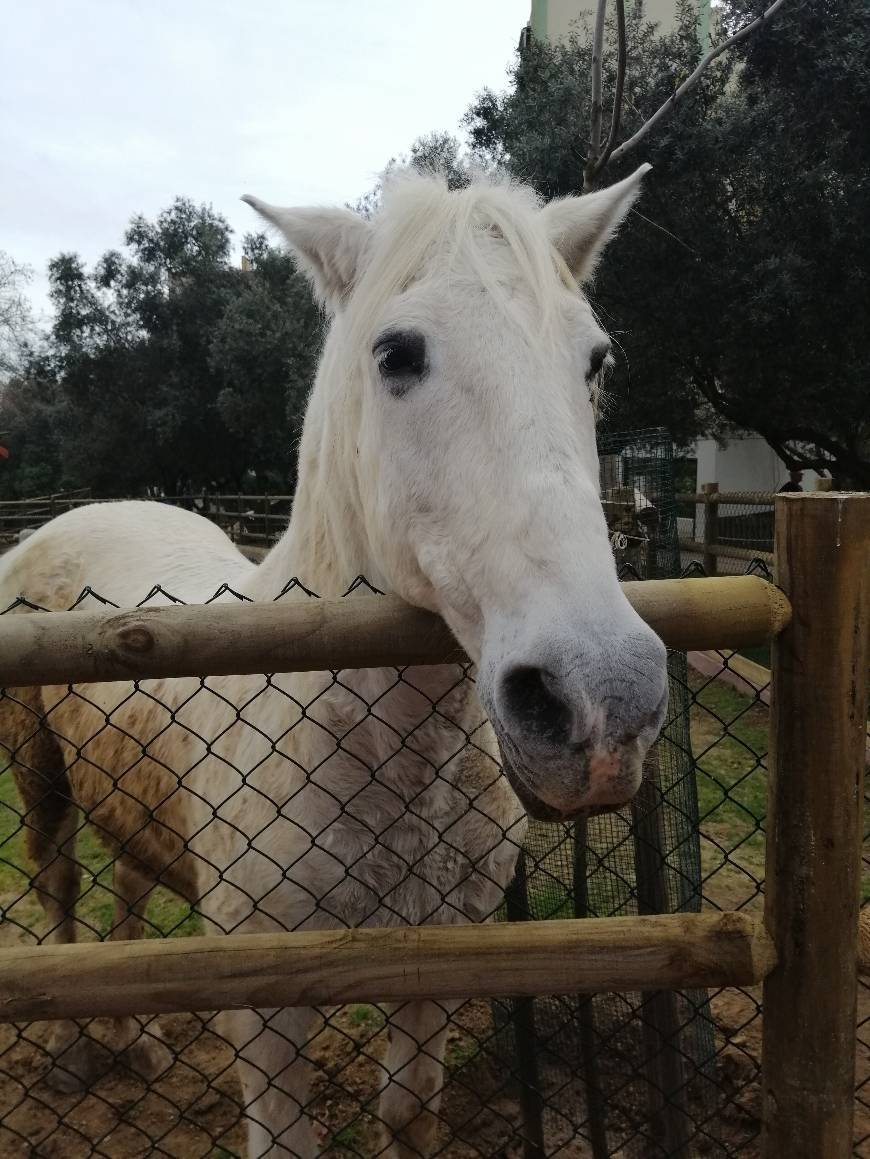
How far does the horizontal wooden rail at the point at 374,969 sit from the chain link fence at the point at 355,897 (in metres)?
0.07

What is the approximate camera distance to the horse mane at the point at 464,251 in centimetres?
161

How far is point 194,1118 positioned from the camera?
2930mm

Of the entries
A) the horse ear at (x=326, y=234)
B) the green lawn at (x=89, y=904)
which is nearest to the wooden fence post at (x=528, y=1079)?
the horse ear at (x=326, y=234)

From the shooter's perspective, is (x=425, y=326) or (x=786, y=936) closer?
(x=786, y=936)

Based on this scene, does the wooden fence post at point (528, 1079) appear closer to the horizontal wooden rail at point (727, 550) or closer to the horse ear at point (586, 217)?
the horse ear at point (586, 217)

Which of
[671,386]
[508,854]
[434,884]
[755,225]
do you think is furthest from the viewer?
[671,386]

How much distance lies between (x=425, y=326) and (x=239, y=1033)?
72.5 inches

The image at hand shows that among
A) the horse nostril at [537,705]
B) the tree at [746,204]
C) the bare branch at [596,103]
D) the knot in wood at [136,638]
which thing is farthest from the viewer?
the tree at [746,204]

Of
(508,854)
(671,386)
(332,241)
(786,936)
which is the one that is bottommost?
(508,854)

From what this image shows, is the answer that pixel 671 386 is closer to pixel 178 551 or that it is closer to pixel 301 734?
pixel 178 551

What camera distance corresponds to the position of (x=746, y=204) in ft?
30.4

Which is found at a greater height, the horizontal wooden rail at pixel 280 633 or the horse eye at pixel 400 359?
the horse eye at pixel 400 359

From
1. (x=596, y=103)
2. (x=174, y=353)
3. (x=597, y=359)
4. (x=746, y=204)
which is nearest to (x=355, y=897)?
(x=597, y=359)

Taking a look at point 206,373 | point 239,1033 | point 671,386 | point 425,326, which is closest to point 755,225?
point 671,386
